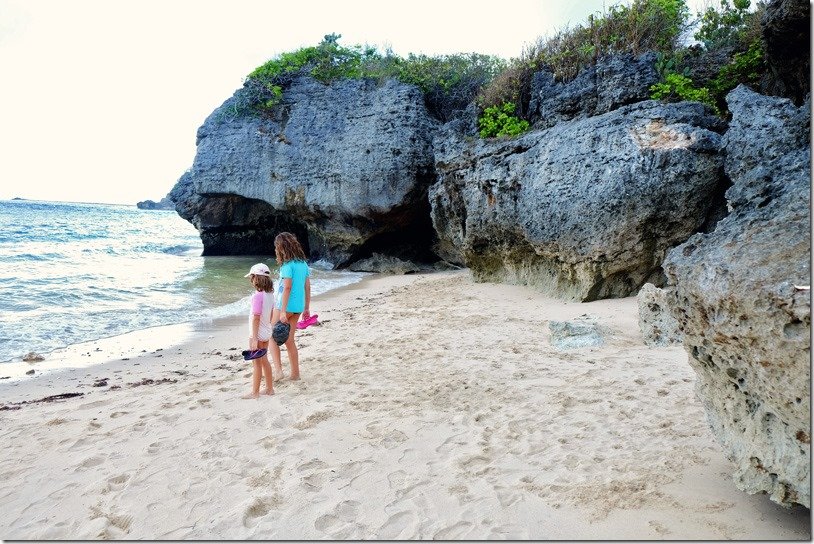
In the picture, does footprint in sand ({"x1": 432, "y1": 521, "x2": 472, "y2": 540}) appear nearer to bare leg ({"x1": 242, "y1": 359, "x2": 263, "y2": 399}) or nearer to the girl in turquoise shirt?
bare leg ({"x1": 242, "y1": 359, "x2": 263, "y2": 399})

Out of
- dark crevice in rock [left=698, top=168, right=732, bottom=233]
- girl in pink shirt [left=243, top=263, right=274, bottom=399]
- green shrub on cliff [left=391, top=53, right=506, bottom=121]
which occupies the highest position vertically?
green shrub on cliff [left=391, top=53, right=506, bottom=121]

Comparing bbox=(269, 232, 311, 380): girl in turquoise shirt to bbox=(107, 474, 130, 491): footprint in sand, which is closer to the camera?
bbox=(107, 474, 130, 491): footprint in sand

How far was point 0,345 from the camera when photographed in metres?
7.70

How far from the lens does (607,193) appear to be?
854 cm

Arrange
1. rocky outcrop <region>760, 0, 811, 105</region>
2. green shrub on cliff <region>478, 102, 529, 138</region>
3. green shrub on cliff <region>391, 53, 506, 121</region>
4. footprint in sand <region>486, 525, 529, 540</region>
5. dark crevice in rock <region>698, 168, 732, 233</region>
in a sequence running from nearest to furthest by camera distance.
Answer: footprint in sand <region>486, 525, 529, 540</region> < rocky outcrop <region>760, 0, 811, 105</region> < dark crevice in rock <region>698, 168, 732, 233</region> < green shrub on cliff <region>478, 102, 529, 138</region> < green shrub on cliff <region>391, 53, 506, 121</region>

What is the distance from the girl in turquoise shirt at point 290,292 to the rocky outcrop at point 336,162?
38.4ft

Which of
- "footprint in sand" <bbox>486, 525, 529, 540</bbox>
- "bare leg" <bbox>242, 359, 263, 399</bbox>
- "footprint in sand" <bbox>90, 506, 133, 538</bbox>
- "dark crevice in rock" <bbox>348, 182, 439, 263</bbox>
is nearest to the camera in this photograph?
"footprint in sand" <bbox>486, 525, 529, 540</bbox>

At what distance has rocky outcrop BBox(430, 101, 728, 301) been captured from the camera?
8102 mm

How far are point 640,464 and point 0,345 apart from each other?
28.7 feet

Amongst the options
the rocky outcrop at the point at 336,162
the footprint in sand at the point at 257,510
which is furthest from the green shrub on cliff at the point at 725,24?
the footprint in sand at the point at 257,510

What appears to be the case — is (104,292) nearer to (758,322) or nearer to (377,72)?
(377,72)

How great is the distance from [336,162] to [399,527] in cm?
1638

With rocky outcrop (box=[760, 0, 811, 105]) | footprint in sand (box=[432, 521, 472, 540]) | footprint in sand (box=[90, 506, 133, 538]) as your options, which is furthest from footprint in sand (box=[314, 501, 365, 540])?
rocky outcrop (box=[760, 0, 811, 105])

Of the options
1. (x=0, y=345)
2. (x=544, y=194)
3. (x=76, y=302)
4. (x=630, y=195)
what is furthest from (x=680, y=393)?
(x=76, y=302)
